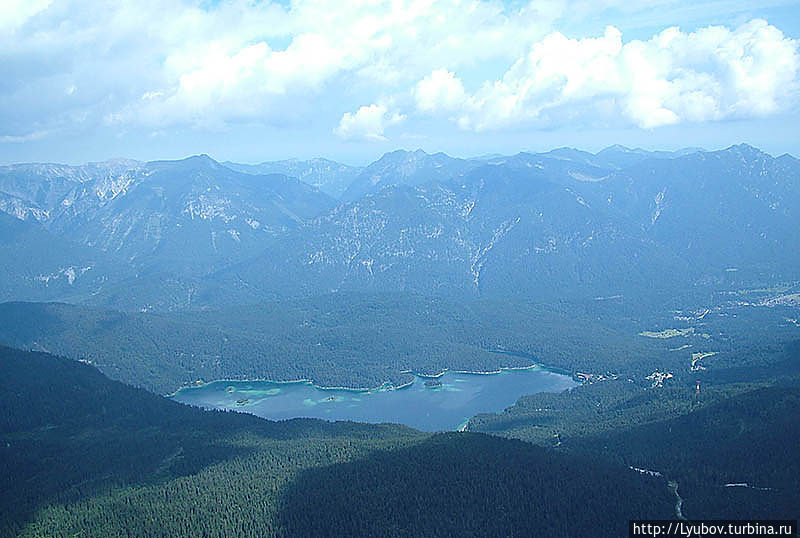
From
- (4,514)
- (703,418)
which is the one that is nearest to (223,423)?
(4,514)

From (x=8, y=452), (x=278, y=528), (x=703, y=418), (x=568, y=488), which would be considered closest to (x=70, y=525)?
(x=278, y=528)

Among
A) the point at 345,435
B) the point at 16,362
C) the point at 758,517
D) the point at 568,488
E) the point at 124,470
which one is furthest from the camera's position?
the point at 16,362

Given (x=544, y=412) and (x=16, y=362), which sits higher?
(x=16, y=362)

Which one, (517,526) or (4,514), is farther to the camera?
(4,514)

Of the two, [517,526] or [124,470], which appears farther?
[124,470]

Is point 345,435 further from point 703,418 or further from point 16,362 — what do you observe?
point 16,362

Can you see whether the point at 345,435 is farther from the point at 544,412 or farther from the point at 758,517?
the point at 758,517

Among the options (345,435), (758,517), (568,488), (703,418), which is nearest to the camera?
(758,517)

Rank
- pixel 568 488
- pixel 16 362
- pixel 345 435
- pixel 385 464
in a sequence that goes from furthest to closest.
Result: pixel 16 362 < pixel 345 435 < pixel 385 464 < pixel 568 488

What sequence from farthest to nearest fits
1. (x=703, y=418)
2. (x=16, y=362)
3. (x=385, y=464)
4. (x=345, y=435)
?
(x=16, y=362) < (x=345, y=435) < (x=703, y=418) < (x=385, y=464)
